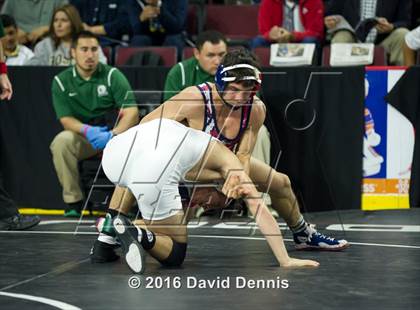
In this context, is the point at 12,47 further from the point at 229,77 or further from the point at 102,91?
the point at 229,77

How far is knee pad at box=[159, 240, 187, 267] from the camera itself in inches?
233

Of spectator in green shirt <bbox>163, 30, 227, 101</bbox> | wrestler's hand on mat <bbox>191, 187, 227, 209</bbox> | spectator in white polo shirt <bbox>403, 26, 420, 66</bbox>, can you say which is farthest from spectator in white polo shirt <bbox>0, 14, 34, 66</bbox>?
wrestler's hand on mat <bbox>191, 187, 227, 209</bbox>

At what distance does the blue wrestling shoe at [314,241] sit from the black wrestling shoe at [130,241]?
153 cm

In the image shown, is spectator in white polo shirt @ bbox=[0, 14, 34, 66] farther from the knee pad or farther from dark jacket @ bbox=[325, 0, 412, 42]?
the knee pad

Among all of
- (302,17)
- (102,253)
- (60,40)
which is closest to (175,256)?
(102,253)

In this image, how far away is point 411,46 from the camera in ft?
32.0

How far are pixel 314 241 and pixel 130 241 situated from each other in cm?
167

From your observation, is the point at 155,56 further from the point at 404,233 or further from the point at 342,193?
the point at 404,233

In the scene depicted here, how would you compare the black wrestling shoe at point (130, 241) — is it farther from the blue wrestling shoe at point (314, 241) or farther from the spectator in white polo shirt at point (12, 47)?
the spectator in white polo shirt at point (12, 47)

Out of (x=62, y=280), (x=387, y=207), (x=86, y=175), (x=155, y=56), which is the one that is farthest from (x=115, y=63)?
(x=62, y=280)

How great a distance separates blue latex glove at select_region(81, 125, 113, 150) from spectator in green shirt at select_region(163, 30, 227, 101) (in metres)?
0.64

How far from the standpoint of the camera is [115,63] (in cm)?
1053

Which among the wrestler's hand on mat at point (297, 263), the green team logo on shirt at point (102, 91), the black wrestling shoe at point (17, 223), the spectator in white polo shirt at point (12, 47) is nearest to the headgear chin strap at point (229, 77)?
the wrestler's hand on mat at point (297, 263)

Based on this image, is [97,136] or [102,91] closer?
[97,136]
